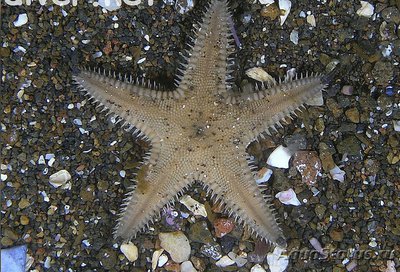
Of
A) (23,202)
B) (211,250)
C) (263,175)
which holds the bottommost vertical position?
(211,250)

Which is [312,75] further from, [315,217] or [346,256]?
[346,256]

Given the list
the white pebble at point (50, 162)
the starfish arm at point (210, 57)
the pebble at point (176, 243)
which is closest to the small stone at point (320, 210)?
the pebble at point (176, 243)

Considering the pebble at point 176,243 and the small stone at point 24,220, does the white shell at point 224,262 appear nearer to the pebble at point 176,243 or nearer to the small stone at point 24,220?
the pebble at point 176,243

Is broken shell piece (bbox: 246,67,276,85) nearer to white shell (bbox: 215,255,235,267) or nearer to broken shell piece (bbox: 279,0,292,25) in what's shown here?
broken shell piece (bbox: 279,0,292,25)

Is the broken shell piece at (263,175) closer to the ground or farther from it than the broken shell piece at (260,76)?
closer to the ground

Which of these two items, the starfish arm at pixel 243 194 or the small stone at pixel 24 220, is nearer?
the starfish arm at pixel 243 194

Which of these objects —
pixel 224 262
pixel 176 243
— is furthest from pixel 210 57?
pixel 224 262

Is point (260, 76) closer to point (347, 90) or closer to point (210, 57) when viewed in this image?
point (210, 57)
